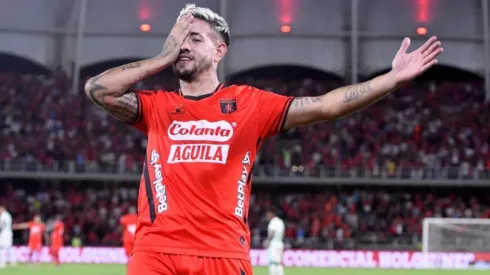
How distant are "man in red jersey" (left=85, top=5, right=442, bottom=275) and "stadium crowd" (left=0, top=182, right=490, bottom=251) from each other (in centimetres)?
2911

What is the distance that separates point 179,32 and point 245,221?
1.09 metres

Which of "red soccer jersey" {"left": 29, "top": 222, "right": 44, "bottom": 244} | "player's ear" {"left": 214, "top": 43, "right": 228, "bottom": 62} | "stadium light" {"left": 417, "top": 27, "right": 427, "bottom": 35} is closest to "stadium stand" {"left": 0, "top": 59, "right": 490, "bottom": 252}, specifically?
"stadium light" {"left": 417, "top": 27, "right": 427, "bottom": 35}

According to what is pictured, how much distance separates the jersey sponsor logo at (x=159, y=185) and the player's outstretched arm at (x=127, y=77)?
0.33 meters

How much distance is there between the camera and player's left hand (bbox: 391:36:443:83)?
195 inches

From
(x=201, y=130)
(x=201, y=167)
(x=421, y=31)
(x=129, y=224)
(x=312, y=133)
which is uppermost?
(x=421, y=31)

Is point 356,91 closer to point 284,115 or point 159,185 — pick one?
point 284,115

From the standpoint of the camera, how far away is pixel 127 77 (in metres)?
5.14

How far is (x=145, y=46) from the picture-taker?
137 feet

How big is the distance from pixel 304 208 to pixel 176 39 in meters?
33.3

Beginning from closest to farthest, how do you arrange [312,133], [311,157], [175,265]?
[175,265] → [311,157] → [312,133]

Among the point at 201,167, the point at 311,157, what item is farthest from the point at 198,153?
the point at 311,157

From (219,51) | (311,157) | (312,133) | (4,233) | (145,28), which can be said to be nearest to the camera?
(219,51)

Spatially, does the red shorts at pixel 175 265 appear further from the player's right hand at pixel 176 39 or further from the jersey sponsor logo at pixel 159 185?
the player's right hand at pixel 176 39

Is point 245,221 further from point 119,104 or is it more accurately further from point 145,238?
point 119,104
